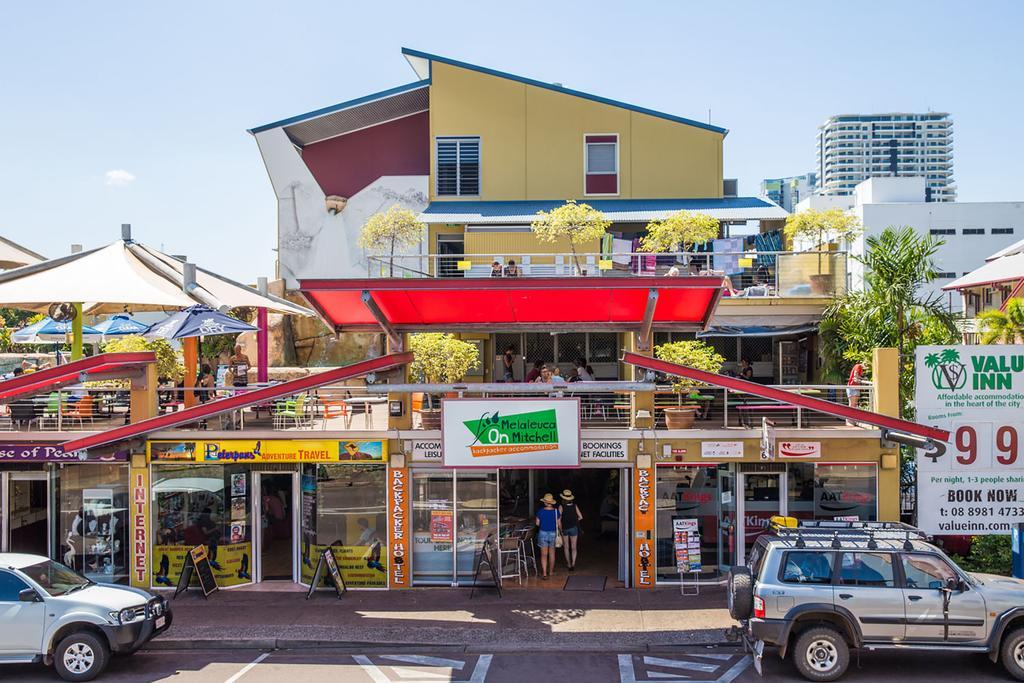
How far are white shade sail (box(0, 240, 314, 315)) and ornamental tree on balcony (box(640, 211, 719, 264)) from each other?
9.37 metres

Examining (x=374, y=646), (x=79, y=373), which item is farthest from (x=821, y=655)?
(x=79, y=373)

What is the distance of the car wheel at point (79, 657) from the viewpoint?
1197cm

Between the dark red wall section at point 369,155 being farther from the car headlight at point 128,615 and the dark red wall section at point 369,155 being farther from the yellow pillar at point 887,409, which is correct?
the car headlight at point 128,615

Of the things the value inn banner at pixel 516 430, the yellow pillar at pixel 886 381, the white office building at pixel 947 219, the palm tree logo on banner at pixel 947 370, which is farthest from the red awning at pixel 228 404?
the white office building at pixel 947 219

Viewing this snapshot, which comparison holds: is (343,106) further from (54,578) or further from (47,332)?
(54,578)

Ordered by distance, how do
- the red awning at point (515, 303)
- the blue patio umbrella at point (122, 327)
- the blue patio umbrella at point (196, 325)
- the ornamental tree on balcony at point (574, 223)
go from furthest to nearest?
the ornamental tree on balcony at point (574, 223) → the blue patio umbrella at point (122, 327) → the blue patio umbrella at point (196, 325) → the red awning at point (515, 303)

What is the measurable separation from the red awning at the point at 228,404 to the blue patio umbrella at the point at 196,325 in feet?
4.89

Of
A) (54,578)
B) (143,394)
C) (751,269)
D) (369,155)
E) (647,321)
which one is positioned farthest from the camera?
(369,155)

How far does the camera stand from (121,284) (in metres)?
16.4

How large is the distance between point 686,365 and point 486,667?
7.07m

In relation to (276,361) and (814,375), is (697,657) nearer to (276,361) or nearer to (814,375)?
(814,375)

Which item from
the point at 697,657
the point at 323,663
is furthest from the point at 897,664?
the point at 323,663

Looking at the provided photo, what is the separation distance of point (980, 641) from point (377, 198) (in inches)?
912

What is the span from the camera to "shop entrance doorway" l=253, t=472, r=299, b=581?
54.8ft
